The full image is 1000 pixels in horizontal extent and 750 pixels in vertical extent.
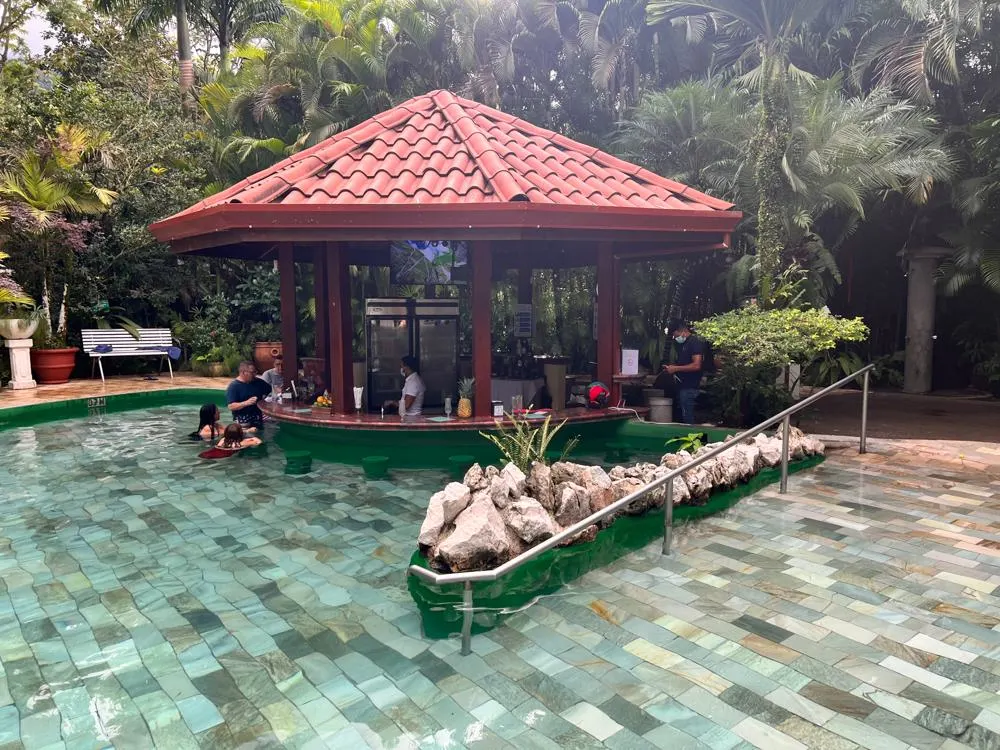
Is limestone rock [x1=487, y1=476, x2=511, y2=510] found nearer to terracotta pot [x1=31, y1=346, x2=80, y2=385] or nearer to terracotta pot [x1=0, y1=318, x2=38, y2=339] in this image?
terracotta pot [x1=0, y1=318, x2=38, y2=339]

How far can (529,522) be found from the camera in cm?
540

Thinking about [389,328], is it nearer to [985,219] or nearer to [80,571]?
[80,571]

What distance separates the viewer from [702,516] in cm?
641

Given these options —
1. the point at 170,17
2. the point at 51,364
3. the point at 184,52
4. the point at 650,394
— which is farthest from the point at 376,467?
the point at 170,17

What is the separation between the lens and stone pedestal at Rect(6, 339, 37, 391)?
48.4 feet

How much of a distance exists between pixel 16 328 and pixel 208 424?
7465 millimetres

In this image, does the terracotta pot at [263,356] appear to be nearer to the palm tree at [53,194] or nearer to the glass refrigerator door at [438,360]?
the palm tree at [53,194]

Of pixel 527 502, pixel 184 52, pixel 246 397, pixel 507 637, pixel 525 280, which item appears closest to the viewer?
pixel 507 637

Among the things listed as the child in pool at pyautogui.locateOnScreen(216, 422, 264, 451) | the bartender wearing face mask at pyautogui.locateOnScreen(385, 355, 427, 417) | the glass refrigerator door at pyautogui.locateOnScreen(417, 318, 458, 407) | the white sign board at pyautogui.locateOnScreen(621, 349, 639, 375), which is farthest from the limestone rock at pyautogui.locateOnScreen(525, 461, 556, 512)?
the child in pool at pyautogui.locateOnScreen(216, 422, 264, 451)

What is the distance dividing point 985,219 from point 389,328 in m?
10.8

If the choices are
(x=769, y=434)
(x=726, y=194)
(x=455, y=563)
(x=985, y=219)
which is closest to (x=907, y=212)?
(x=985, y=219)

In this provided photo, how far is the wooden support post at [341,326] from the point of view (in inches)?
375

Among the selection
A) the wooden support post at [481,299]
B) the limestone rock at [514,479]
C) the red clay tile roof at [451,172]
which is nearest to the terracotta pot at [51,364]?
the red clay tile roof at [451,172]

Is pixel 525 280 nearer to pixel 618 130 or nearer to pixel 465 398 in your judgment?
pixel 465 398
